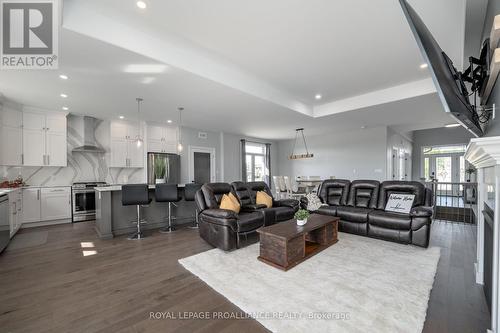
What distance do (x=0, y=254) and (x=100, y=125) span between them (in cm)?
397

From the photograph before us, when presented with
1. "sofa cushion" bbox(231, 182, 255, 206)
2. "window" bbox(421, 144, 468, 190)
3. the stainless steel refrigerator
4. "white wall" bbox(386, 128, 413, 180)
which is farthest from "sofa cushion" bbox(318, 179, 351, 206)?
"window" bbox(421, 144, 468, 190)

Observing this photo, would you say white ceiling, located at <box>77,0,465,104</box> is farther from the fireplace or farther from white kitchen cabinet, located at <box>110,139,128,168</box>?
white kitchen cabinet, located at <box>110,139,128,168</box>

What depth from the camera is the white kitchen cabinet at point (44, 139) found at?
5.00 metres

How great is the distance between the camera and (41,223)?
505cm

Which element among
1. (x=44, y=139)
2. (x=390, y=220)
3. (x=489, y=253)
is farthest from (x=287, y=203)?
(x=44, y=139)

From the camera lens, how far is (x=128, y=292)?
2219 mm

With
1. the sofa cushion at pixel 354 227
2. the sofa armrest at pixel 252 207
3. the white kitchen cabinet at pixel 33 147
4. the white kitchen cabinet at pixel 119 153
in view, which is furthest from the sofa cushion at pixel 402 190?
the white kitchen cabinet at pixel 33 147

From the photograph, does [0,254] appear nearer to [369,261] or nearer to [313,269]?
[313,269]

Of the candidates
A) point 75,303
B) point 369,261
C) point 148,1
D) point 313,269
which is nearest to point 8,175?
point 75,303

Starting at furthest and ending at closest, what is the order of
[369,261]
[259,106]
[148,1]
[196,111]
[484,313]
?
[196,111] < [259,106] < [369,261] < [148,1] < [484,313]

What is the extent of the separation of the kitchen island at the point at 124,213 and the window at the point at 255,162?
4500mm

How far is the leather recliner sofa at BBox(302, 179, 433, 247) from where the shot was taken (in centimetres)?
338

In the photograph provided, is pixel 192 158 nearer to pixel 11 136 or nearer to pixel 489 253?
pixel 11 136

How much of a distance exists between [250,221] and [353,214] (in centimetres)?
201
